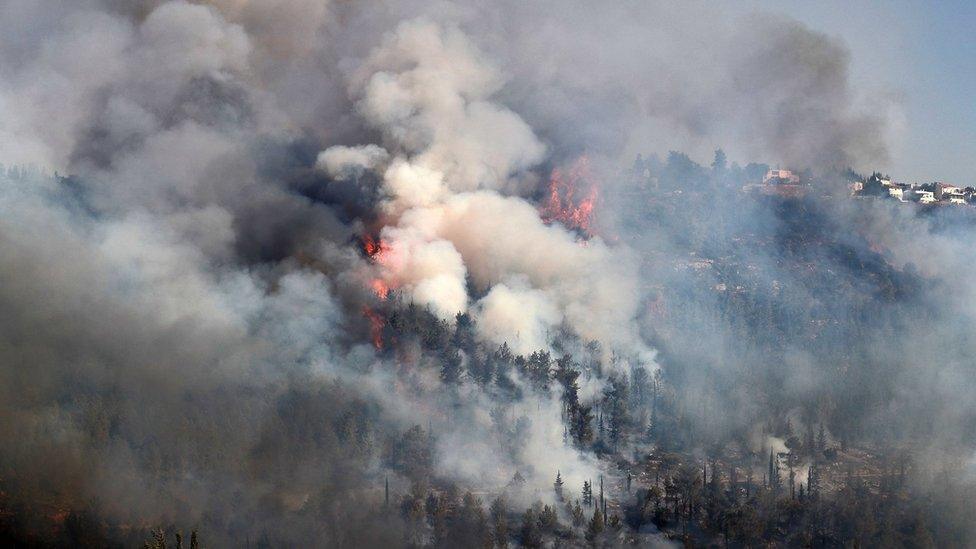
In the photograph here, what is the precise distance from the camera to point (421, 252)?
370 feet

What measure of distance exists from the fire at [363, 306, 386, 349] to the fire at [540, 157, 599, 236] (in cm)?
3632

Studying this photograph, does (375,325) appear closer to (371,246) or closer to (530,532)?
(371,246)

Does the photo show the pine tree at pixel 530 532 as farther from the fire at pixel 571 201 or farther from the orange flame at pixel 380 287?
the fire at pixel 571 201

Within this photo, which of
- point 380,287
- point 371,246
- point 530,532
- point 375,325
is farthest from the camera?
point 371,246

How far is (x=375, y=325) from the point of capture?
352 ft

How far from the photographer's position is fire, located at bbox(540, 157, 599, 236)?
447 feet

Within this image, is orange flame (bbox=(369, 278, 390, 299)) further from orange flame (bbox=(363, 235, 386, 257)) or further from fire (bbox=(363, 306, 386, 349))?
orange flame (bbox=(363, 235, 386, 257))

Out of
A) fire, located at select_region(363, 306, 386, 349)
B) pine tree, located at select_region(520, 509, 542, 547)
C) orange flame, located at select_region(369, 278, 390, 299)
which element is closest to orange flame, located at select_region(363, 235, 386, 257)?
orange flame, located at select_region(369, 278, 390, 299)

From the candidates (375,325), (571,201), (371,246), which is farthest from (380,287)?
(571,201)

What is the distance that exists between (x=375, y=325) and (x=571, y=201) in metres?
45.7

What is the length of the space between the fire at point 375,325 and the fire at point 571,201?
3632 cm

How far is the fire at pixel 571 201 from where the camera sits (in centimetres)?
13612

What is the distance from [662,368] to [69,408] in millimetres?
67149

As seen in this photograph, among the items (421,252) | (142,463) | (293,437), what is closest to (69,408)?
(142,463)
